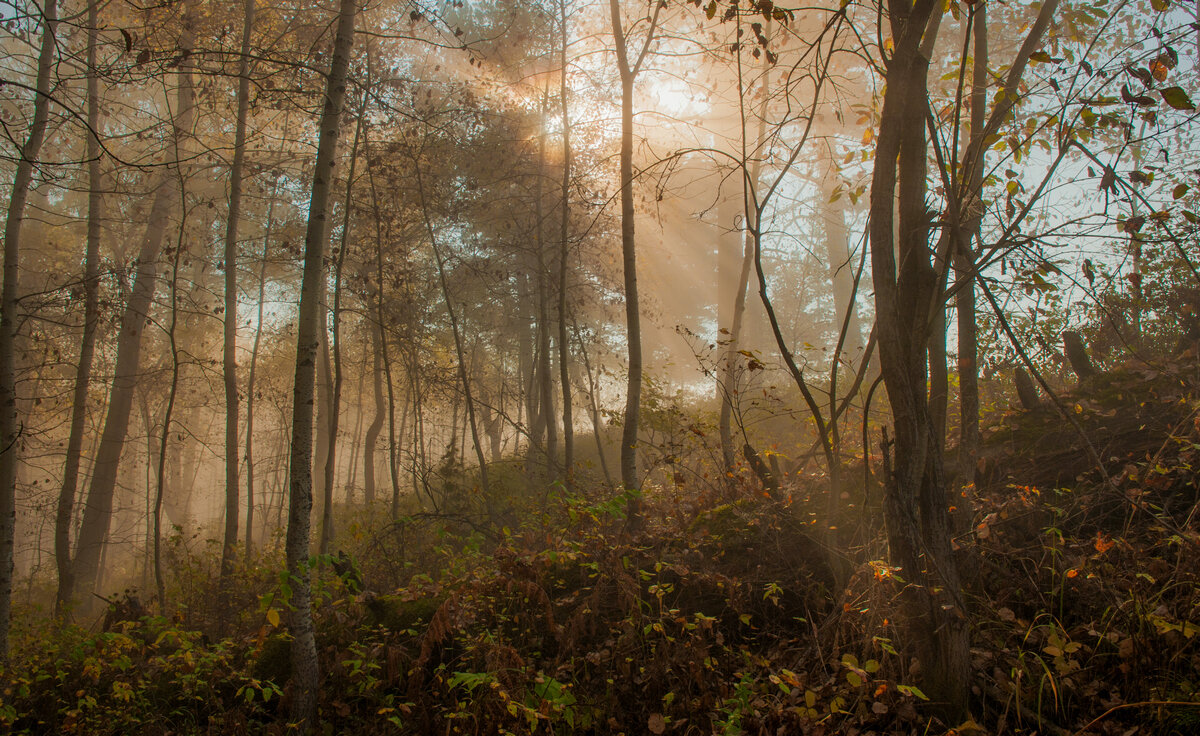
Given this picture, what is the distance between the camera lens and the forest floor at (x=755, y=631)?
309 centimetres

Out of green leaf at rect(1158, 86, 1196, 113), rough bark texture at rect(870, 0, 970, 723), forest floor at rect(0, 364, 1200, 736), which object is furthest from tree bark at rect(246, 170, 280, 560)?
green leaf at rect(1158, 86, 1196, 113)

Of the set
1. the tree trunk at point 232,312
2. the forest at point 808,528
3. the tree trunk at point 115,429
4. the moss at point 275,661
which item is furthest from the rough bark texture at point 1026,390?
the tree trunk at point 115,429

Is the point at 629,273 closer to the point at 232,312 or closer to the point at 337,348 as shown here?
the point at 337,348

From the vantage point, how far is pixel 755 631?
4.23 metres

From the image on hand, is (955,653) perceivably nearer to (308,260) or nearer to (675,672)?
(675,672)

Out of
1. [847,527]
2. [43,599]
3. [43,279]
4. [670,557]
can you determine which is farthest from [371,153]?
[43,599]

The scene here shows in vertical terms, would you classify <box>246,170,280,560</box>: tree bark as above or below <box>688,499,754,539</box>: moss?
above

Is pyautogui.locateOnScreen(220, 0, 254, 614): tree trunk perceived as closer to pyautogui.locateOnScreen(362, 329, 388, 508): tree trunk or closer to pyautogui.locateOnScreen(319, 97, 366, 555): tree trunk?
pyautogui.locateOnScreen(319, 97, 366, 555): tree trunk

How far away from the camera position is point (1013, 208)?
330 centimetres

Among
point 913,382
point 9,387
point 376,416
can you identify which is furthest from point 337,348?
point 913,382

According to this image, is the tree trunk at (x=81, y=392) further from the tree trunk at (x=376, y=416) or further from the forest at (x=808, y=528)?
the tree trunk at (x=376, y=416)

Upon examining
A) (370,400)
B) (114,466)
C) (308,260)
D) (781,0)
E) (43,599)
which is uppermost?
(781,0)

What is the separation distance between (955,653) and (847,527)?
187 cm

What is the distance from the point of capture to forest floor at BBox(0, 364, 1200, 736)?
3.09m
